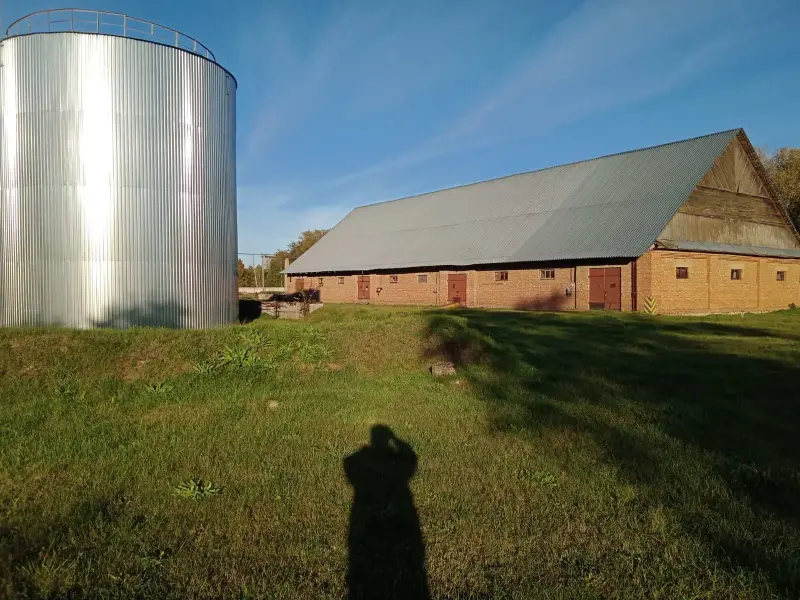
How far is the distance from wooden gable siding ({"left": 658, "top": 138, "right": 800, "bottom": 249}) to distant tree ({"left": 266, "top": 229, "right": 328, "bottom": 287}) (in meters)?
48.5

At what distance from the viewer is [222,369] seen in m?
9.45

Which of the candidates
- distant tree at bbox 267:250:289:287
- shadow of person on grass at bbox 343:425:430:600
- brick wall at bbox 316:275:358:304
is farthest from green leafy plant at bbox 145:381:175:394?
distant tree at bbox 267:250:289:287

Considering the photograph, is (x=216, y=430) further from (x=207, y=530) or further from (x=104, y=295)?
(x=104, y=295)

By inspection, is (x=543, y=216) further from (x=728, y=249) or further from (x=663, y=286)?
(x=728, y=249)

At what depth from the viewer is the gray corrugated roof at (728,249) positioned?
24445 millimetres

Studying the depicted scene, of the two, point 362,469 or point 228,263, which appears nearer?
point 362,469

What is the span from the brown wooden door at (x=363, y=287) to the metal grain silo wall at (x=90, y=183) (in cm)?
2247

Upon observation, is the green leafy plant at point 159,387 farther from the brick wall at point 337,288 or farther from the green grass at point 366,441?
the brick wall at point 337,288

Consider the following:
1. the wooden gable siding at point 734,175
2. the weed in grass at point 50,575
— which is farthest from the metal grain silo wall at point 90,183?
the wooden gable siding at point 734,175

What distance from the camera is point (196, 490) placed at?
15.7 ft

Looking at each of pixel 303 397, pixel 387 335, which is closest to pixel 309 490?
pixel 303 397

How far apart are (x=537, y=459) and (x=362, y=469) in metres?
1.71

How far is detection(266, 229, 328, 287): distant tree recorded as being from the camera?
67438mm

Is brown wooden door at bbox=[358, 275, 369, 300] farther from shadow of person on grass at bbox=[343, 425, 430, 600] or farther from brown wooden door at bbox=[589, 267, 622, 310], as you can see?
shadow of person on grass at bbox=[343, 425, 430, 600]
